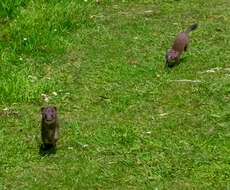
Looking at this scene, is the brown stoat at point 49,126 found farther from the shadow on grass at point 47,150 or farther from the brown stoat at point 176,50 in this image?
the brown stoat at point 176,50

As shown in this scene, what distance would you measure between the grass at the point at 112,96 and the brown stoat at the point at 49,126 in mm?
287

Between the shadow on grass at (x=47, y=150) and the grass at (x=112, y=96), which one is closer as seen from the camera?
the grass at (x=112, y=96)

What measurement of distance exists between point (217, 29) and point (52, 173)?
6.07 m

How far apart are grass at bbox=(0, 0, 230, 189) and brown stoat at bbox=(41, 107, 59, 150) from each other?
0.29 meters

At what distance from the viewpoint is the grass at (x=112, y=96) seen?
17.5ft

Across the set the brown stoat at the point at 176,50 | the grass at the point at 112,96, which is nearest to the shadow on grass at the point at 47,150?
the grass at the point at 112,96

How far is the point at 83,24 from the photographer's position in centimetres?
1007

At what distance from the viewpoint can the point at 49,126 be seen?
5.37 m

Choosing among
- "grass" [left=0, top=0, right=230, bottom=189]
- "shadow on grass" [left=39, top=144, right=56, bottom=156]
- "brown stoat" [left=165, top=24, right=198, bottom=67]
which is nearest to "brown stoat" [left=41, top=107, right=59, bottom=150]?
"shadow on grass" [left=39, top=144, right=56, bottom=156]

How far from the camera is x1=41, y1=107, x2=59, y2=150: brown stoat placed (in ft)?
17.4

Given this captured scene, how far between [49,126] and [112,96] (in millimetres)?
2000

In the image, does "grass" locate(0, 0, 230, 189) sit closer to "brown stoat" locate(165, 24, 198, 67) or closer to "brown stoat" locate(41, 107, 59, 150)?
"brown stoat" locate(165, 24, 198, 67)

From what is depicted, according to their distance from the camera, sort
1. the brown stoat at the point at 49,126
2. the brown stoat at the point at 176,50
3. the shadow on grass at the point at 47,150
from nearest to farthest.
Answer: the brown stoat at the point at 49,126, the shadow on grass at the point at 47,150, the brown stoat at the point at 176,50

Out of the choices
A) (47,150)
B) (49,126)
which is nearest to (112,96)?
(47,150)
